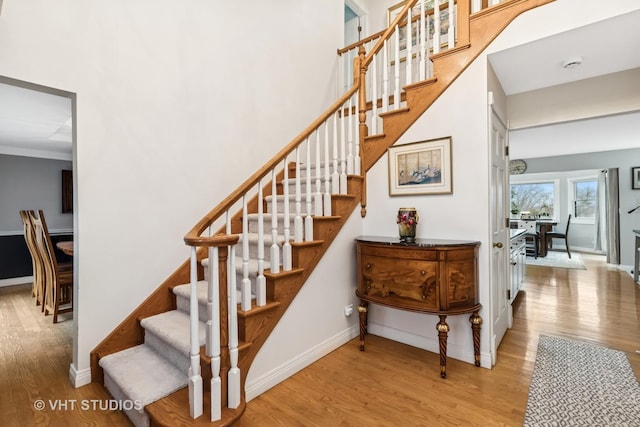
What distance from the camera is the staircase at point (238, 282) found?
1.53 metres

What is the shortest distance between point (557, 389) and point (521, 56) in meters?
2.41

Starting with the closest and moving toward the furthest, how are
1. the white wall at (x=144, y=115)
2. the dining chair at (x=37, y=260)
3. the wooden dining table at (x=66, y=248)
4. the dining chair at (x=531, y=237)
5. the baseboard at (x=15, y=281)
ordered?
the white wall at (x=144, y=115) < the wooden dining table at (x=66, y=248) < the dining chair at (x=37, y=260) < the baseboard at (x=15, y=281) < the dining chair at (x=531, y=237)

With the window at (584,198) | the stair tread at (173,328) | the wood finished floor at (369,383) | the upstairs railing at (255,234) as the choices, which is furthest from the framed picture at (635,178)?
the stair tread at (173,328)

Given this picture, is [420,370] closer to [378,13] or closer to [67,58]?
[67,58]

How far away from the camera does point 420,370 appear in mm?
2221

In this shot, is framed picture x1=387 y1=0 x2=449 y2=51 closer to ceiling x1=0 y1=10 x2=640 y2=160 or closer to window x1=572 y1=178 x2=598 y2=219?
ceiling x1=0 y1=10 x2=640 y2=160

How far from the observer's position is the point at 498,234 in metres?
2.59

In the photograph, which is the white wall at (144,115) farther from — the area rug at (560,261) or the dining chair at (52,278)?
the area rug at (560,261)

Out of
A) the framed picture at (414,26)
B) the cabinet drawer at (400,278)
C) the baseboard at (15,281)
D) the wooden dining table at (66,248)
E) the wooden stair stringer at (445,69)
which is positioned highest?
the framed picture at (414,26)

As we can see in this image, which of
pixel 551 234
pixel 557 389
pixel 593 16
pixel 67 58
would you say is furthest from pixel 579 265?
pixel 67 58

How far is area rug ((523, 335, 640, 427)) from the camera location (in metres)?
1.68

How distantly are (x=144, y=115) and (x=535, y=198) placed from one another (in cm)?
971

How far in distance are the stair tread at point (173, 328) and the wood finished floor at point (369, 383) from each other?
1.50 feet

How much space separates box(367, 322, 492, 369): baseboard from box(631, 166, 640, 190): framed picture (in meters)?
6.23
